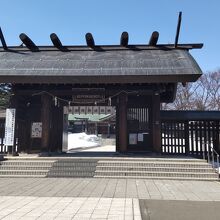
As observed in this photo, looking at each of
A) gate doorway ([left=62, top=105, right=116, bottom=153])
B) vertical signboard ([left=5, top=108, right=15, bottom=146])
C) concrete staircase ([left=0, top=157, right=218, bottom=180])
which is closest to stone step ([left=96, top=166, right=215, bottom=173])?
concrete staircase ([left=0, top=157, right=218, bottom=180])

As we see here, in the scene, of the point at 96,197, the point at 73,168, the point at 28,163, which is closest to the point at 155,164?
the point at 73,168

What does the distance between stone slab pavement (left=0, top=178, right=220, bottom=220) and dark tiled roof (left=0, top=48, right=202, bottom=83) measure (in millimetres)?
4624

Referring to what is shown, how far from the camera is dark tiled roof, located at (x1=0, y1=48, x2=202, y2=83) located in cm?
1281

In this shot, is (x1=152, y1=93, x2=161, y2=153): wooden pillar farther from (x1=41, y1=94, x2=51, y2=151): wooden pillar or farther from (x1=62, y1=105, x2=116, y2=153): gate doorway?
(x1=62, y1=105, x2=116, y2=153): gate doorway

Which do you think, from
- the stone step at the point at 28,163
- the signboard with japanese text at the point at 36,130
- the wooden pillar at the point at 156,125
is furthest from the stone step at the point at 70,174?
the signboard with japanese text at the point at 36,130

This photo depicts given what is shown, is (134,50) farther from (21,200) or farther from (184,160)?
(21,200)

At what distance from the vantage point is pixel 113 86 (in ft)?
47.9

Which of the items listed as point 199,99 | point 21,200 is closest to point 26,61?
point 21,200

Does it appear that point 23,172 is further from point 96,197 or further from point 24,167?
point 96,197

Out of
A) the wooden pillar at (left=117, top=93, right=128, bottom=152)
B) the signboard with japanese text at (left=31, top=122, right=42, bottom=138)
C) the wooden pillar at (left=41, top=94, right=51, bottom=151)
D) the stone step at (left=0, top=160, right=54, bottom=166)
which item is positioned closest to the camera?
the stone step at (left=0, top=160, right=54, bottom=166)

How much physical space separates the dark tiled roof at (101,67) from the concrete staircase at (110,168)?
357 centimetres

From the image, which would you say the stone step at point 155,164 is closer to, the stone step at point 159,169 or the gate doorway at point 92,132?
the stone step at point 159,169

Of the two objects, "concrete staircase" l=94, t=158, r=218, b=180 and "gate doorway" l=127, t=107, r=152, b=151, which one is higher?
"gate doorway" l=127, t=107, r=152, b=151

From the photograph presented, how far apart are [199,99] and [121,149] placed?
28.0 m
